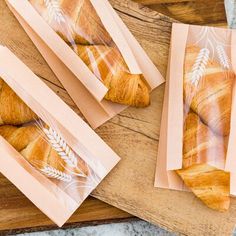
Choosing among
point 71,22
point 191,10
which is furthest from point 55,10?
point 191,10

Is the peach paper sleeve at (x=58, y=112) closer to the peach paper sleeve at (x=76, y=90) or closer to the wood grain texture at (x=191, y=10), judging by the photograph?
the peach paper sleeve at (x=76, y=90)

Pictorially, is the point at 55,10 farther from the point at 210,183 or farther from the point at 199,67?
the point at 210,183

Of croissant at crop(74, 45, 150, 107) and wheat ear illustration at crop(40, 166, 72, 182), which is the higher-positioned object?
Answer: croissant at crop(74, 45, 150, 107)

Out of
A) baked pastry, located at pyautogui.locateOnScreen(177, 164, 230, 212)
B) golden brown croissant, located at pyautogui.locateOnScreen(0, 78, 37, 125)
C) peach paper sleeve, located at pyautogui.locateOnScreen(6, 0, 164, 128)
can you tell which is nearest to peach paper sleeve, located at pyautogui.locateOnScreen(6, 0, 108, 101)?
peach paper sleeve, located at pyautogui.locateOnScreen(6, 0, 164, 128)

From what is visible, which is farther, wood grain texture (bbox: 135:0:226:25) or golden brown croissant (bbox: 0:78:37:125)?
wood grain texture (bbox: 135:0:226:25)

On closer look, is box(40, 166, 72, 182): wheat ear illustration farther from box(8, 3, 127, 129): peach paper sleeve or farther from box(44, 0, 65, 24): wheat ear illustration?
box(44, 0, 65, 24): wheat ear illustration

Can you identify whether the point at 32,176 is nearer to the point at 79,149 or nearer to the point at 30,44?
the point at 79,149

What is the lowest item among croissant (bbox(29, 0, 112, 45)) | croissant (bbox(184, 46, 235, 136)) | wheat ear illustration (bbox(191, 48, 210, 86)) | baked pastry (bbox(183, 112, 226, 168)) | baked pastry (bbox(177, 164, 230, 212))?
baked pastry (bbox(177, 164, 230, 212))

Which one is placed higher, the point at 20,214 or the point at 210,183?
the point at 20,214
